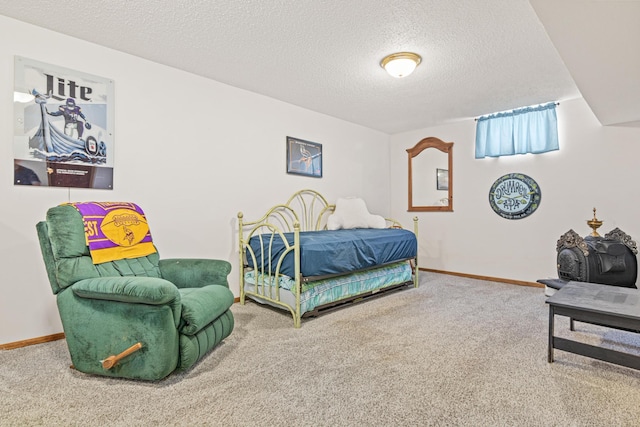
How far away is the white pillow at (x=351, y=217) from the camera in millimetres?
4305

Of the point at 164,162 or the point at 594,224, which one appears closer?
the point at 164,162

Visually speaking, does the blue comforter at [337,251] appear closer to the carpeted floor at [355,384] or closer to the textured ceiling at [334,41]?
the carpeted floor at [355,384]

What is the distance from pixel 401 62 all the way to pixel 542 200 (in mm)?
2693

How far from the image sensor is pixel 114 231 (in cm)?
222

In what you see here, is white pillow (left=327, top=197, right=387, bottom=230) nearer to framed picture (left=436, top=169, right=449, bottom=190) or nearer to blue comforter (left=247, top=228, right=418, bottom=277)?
blue comforter (left=247, top=228, right=418, bottom=277)

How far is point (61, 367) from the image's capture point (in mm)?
1963

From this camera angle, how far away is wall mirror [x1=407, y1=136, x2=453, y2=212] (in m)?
4.95

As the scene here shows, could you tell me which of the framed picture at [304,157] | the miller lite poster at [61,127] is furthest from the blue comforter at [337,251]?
the miller lite poster at [61,127]

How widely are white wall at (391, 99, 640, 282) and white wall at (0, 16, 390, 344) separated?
79.3 inches

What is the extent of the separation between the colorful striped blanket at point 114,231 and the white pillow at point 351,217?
235 cm

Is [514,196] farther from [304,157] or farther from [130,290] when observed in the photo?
[130,290]

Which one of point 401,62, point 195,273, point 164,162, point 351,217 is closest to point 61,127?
point 164,162

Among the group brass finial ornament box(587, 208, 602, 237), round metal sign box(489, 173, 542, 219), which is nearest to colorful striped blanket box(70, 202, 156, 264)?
round metal sign box(489, 173, 542, 219)

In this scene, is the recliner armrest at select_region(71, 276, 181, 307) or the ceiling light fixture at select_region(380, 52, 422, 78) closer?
the recliner armrest at select_region(71, 276, 181, 307)
